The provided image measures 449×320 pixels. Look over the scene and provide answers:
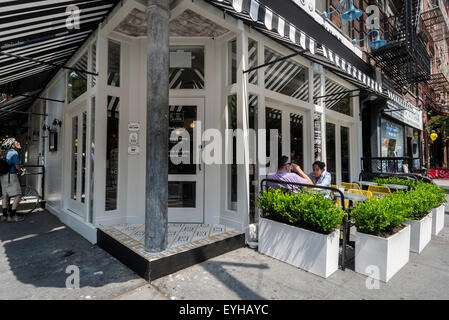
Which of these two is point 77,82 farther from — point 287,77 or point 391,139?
point 391,139

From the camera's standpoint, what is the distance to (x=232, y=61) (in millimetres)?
4547

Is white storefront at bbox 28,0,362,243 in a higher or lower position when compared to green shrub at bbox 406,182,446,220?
higher

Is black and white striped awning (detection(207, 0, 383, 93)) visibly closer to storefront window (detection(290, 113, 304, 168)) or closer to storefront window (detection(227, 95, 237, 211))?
storefront window (detection(227, 95, 237, 211))

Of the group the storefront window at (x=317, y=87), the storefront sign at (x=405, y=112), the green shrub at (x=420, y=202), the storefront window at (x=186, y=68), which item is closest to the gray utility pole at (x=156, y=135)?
the storefront window at (x=186, y=68)

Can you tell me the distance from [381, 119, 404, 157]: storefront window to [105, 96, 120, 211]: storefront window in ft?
33.6

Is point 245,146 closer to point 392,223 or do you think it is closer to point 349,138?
point 392,223

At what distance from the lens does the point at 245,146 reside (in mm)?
4113

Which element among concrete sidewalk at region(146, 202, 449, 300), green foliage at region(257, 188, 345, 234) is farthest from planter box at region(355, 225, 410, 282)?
green foliage at region(257, 188, 345, 234)

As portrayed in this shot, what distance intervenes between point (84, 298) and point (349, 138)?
8.79 metres

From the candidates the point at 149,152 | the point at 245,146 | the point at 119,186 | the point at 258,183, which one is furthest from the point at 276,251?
the point at 119,186

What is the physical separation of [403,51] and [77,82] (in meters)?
11.8

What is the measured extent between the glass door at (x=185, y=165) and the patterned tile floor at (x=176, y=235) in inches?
11.7

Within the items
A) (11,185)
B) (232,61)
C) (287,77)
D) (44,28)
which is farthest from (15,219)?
(287,77)

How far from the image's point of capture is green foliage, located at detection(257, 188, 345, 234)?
2.94 meters
